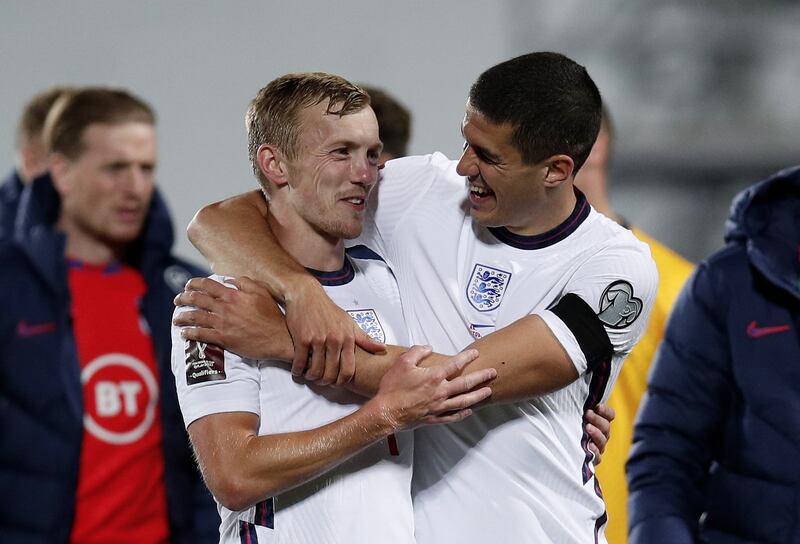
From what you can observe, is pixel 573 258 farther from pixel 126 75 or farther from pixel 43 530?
pixel 126 75

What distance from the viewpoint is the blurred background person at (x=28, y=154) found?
3863 mm

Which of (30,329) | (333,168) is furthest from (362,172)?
(30,329)

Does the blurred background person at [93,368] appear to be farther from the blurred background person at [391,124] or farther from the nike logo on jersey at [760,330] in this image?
the nike logo on jersey at [760,330]

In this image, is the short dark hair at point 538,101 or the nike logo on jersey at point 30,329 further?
the nike logo on jersey at point 30,329

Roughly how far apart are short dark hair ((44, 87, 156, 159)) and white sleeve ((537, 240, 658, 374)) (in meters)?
1.92

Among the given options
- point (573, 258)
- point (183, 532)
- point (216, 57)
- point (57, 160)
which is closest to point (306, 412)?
point (573, 258)

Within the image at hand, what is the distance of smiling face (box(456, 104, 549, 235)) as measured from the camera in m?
1.95

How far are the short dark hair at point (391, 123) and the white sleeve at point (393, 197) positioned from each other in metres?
0.90

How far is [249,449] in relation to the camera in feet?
5.72

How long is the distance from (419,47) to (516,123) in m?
3.88

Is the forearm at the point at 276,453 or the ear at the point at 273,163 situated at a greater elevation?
the ear at the point at 273,163

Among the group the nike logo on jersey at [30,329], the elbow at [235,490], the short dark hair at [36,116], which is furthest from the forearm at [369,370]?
the short dark hair at [36,116]

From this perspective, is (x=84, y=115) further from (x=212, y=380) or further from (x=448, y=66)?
(x=448, y=66)

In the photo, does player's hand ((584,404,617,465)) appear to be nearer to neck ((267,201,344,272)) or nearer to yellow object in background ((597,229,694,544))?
neck ((267,201,344,272))
